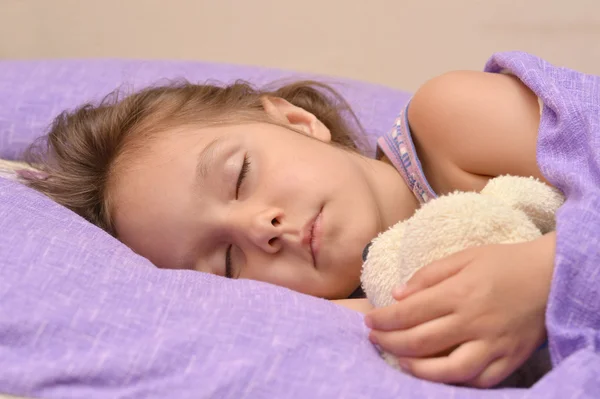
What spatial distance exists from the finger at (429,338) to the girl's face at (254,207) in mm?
239

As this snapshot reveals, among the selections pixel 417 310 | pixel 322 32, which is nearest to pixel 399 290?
pixel 417 310

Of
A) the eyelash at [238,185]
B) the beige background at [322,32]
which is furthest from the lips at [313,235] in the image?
the beige background at [322,32]

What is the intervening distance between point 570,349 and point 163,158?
56 centimetres

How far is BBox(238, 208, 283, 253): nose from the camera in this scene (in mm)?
889

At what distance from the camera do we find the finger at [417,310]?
→ 665mm

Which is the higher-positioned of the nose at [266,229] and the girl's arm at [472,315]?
the girl's arm at [472,315]

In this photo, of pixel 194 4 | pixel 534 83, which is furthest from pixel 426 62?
pixel 534 83

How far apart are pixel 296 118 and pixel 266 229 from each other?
1.03 ft

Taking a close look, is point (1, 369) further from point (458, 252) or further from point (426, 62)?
point (426, 62)

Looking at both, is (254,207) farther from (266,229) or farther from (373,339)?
(373,339)

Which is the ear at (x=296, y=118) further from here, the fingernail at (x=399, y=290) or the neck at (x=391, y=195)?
the fingernail at (x=399, y=290)

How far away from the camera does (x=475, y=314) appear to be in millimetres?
654

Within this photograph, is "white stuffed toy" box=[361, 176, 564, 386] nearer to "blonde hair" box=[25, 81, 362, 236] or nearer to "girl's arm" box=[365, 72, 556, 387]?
"girl's arm" box=[365, 72, 556, 387]

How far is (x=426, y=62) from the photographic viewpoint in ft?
6.06
